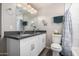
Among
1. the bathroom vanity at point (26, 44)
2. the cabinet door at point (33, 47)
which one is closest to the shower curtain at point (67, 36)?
the bathroom vanity at point (26, 44)

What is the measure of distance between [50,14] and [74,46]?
61 cm

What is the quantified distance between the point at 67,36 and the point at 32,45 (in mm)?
554

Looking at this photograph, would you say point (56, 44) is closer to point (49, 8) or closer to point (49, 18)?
point (49, 18)

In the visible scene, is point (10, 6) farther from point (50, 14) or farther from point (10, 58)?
point (10, 58)

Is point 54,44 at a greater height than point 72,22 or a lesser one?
lesser

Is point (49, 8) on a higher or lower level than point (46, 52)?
higher

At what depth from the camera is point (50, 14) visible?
1.64m

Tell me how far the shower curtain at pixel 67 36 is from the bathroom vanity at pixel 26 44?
12.0 inches

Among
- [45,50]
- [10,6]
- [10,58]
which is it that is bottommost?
[10,58]

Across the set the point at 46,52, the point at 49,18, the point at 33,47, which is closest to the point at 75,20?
the point at 49,18

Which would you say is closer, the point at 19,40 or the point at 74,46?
the point at 19,40

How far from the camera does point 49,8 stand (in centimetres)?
164

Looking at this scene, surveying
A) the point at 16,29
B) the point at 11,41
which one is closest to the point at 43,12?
the point at 16,29

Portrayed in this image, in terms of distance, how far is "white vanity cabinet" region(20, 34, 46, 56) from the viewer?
1600 millimetres
